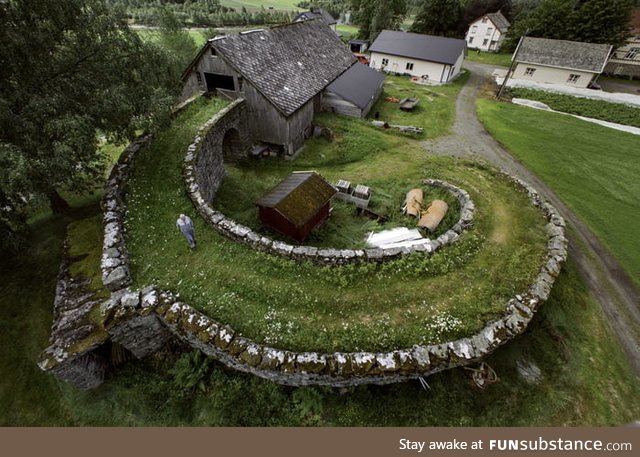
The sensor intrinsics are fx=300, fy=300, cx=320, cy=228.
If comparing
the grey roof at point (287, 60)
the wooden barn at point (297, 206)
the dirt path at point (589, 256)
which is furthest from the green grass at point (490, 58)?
the wooden barn at point (297, 206)

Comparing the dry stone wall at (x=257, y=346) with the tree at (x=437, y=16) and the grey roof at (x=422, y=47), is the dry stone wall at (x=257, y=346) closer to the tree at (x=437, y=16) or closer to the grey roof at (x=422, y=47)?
the grey roof at (x=422, y=47)

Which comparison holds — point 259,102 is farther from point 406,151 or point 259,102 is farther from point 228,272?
point 228,272

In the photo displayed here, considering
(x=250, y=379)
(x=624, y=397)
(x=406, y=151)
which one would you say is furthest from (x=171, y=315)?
(x=406, y=151)

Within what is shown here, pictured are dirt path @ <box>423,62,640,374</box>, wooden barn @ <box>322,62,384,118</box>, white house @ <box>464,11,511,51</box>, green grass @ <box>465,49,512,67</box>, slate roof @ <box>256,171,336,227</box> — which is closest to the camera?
dirt path @ <box>423,62,640,374</box>

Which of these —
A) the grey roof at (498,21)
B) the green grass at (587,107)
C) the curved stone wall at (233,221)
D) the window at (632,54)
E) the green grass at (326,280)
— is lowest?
the green grass at (326,280)

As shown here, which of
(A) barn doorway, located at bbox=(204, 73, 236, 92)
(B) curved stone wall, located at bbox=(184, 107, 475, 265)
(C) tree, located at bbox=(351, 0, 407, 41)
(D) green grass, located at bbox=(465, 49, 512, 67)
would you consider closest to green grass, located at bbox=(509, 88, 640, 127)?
(D) green grass, located at bbox=(465, 49, 512, 67)

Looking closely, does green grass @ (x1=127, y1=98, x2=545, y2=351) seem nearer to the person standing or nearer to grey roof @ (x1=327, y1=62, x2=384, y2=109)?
the person standing

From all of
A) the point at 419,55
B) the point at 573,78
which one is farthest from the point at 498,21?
the point at 419,55
